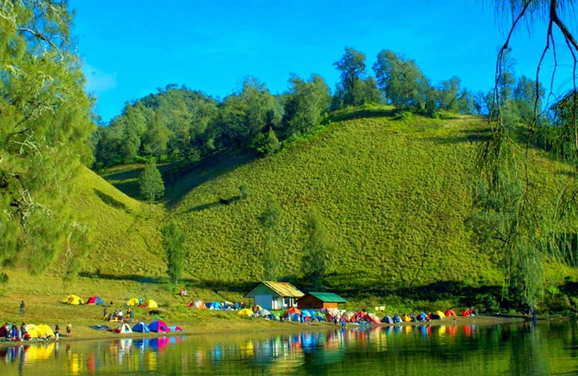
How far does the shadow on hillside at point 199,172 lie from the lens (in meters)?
110

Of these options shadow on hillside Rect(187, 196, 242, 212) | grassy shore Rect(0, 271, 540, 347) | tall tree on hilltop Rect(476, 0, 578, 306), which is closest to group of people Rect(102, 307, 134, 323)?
grassy shore Rect(0, 271, 540, 347)

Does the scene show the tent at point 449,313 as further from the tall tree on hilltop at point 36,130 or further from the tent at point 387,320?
the tall tree on hilltop at point 36,130

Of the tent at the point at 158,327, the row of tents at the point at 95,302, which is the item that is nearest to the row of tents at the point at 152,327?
the tent at the point at 158,327

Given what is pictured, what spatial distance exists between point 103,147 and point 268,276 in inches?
3205

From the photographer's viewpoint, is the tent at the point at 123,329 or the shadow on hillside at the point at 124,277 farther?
the shadow on hillside at the point at 124,277

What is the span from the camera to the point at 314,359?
24328mm

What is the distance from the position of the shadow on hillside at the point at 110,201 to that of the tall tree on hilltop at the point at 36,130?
8034cm

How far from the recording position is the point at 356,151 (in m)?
108

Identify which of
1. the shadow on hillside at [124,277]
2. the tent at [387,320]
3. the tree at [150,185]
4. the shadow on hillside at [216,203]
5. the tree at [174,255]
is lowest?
the tent at [387,320]

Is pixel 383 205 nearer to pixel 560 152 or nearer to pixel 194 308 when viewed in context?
pixel 194 308

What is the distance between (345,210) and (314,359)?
67715 mm

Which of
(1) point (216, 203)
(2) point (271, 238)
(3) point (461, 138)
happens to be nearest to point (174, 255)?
(2) point (271, 238)

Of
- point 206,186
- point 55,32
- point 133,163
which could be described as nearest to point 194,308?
point 55,32

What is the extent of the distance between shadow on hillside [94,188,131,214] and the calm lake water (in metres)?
65.1
